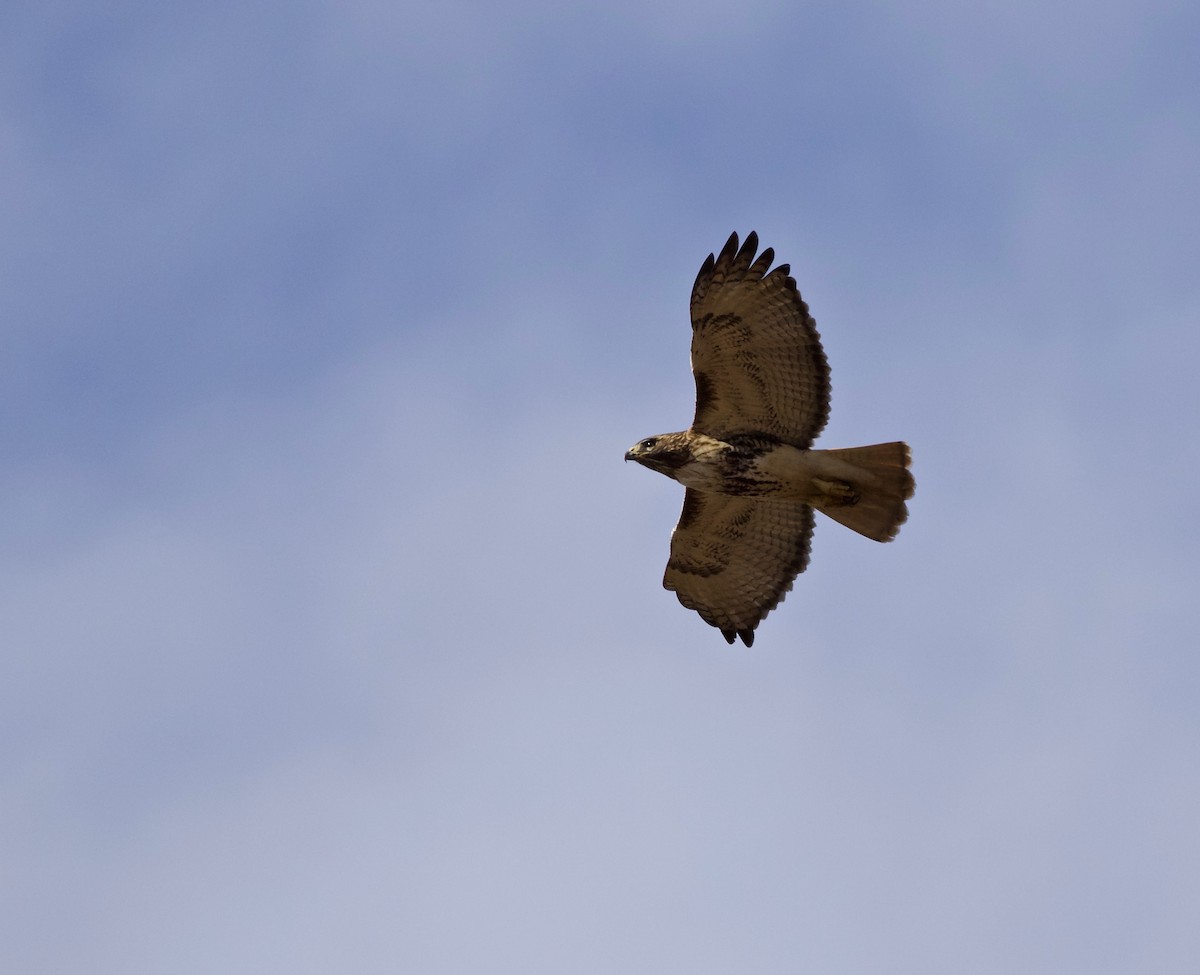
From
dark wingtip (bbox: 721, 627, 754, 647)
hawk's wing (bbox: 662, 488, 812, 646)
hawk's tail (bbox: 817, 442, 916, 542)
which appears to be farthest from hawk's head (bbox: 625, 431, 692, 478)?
dark wingtip (bbox: 721, 627, 754, 647)

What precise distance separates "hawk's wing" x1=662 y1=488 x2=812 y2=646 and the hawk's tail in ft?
2.78

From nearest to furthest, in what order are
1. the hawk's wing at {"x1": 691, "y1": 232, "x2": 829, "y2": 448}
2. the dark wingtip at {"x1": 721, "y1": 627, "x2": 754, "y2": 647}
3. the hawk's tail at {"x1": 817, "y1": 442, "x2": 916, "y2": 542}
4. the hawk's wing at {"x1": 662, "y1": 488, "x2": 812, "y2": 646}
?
1. the hawk's wing at {"x1": 691, "y1": 232, "x2": 829, "y2": 448}
2. the hawk's tail at {"x1": 817, "y1": 442, "x2": 916, "y2": 542}
3. the hawk's wing at {"x1": 662, "y1": 488, "x2": 812, "y2": 646}
4. the dark wingtip at {"x1": 721, "y1": 627, "x2": 754, "y2": 647}

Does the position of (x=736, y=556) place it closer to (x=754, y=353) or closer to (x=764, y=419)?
(x=764, y=419)

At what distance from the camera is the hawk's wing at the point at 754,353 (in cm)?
1455

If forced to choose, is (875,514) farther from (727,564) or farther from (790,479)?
(727,564)

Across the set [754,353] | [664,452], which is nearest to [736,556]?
[664,452]

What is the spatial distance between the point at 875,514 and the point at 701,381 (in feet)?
6.57

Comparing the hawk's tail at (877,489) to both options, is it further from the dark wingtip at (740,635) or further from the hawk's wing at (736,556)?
the dark wingtip at (740,635)

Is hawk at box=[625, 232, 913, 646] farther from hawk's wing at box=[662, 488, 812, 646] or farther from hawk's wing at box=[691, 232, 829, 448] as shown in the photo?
hawk's wing at box=[662, 488, 812, 646]

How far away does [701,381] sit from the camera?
15.0 meters

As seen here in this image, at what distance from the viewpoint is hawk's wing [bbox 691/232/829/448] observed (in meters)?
Answer: 14.5

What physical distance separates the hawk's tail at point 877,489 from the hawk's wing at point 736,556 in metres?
0.85

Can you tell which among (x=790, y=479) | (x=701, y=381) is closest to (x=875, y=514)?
(x=790, y=479)

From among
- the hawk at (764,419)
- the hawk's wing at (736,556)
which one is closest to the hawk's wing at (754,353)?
the hawk at (764,419)
